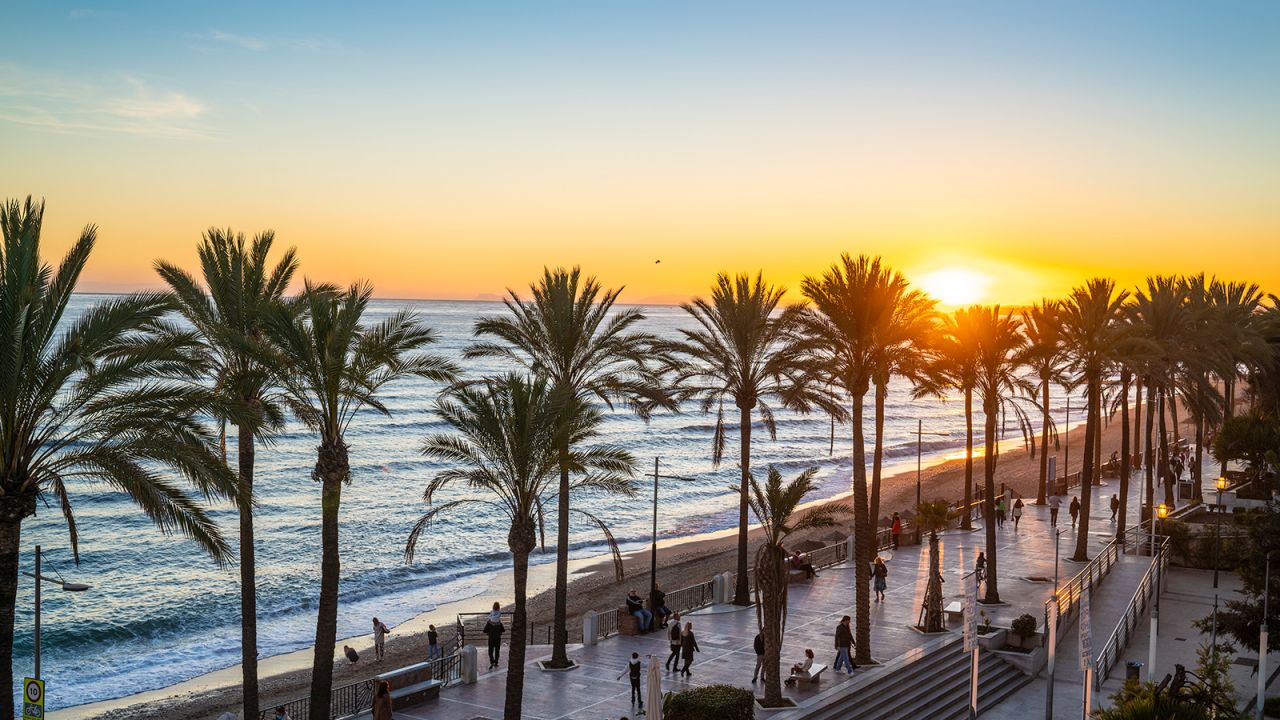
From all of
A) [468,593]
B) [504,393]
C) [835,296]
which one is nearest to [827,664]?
[835,296]

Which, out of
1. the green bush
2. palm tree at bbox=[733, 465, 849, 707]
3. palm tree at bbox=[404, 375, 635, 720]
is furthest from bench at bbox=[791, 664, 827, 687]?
palm tree at bbox=[404, 375, 635, 720]

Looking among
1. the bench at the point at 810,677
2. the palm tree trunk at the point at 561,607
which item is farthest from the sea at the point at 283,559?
the bench at the point at 810,677

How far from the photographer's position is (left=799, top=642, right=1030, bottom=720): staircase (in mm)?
22672

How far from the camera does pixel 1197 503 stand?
43.7 meters

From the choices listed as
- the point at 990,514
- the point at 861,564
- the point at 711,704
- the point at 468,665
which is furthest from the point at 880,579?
the point at 468,665

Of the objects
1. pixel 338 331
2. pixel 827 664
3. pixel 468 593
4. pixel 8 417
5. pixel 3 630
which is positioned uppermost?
pixel 338 331

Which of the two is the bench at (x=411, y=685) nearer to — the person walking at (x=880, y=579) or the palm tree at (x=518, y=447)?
the palm tree at (x=518, y=447)

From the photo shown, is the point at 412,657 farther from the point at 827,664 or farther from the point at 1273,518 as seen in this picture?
the point at 1273,518

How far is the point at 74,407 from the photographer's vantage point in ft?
47.7

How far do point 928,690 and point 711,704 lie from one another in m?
6.70

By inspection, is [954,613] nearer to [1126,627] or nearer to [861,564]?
[1126,627]

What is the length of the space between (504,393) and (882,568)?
1581 cm

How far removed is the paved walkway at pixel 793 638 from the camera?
23375 mm

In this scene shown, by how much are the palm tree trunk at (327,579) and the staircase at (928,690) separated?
958 centimetres
